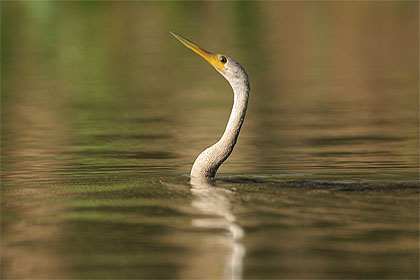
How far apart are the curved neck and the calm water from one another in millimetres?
210

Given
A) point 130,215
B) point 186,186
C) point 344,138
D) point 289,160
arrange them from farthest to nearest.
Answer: point 344,138, point 289,160, point 186,186, point 130,215

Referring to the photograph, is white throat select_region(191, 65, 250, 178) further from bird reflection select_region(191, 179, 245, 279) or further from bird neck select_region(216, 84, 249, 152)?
bird reflection select_region(191, 179, 245, 279)

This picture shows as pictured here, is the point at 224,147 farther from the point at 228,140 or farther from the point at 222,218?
the point at 222,218

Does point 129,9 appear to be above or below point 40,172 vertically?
above

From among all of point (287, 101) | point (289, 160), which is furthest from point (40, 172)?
point (287, 101)

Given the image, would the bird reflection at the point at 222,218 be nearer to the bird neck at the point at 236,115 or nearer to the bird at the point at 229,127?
the bird at the point at 229,127

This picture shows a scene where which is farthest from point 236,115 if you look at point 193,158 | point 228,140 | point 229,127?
point 193,158

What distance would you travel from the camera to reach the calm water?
738 centimetres

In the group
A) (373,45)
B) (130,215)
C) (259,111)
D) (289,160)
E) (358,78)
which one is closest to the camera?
(130,215)

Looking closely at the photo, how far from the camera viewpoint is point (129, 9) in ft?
168

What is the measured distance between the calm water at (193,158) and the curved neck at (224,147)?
0.69 ft

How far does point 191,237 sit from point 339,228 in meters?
1.11

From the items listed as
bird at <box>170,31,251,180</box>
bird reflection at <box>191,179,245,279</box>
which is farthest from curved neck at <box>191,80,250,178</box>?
bird reflection at <box>191,179,245,279</box>

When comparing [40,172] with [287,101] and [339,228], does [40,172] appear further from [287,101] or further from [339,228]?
[287,101]
